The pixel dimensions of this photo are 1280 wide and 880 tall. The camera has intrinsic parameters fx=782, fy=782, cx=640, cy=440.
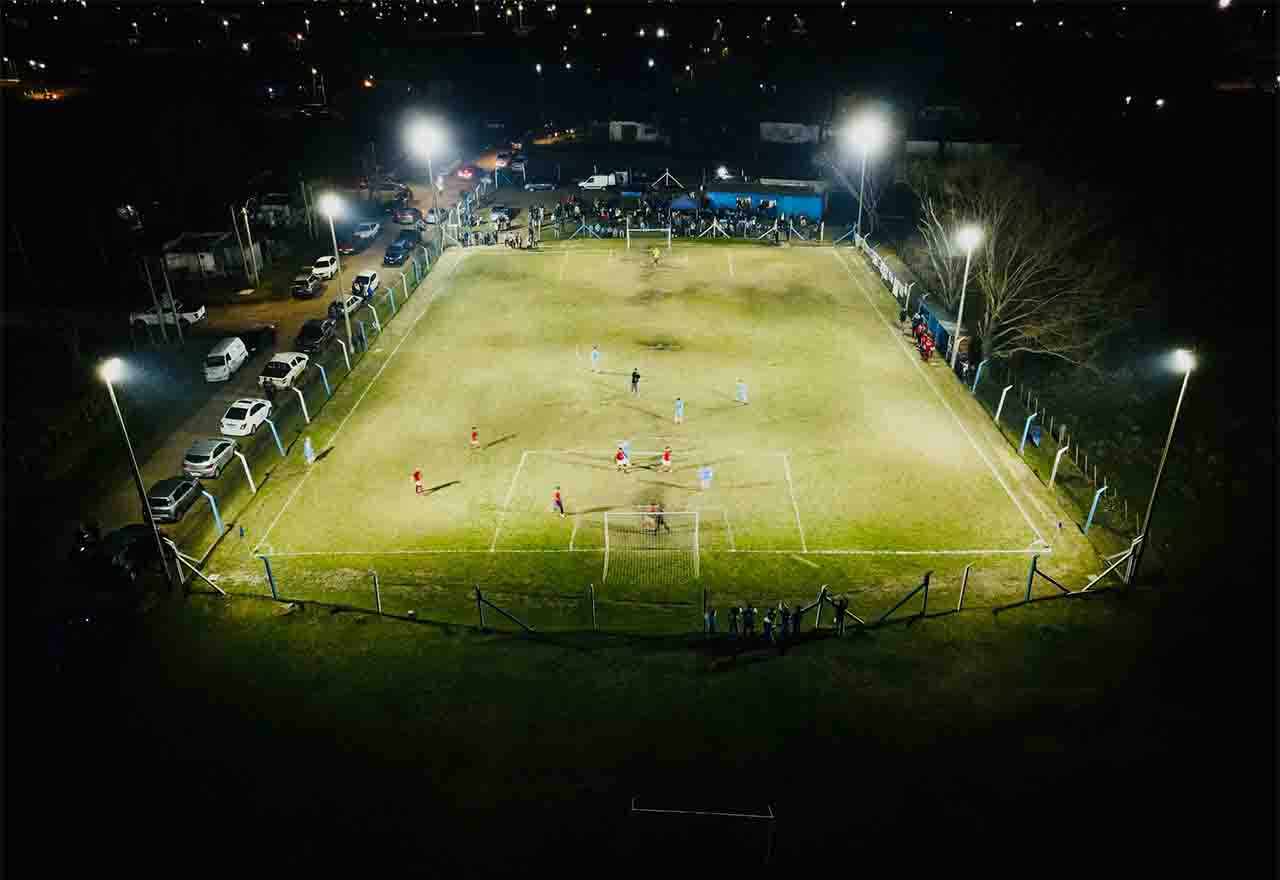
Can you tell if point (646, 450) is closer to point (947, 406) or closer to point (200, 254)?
point (947, 406)

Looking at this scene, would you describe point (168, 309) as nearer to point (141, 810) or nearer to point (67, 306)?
point (67, 306)

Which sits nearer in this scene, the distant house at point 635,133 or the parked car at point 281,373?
the parked car at point 281,373

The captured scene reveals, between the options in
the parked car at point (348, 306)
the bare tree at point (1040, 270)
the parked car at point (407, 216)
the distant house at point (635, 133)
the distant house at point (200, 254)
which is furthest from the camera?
the distant house at point (635, 133)

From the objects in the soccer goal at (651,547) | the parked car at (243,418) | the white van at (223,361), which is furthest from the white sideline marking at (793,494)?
the white van at (223,361)

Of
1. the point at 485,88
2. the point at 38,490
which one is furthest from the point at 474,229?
the point at 485,88

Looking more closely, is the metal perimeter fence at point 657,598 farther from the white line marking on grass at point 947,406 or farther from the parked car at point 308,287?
the parked car at point 308,287

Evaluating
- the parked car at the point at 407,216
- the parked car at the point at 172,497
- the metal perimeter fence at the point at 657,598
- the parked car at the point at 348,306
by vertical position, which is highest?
the parked car at the point at 407,216
